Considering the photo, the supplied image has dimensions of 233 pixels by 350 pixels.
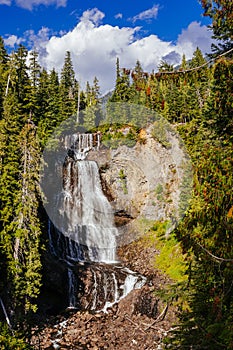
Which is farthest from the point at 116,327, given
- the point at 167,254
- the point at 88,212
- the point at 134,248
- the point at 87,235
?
the point at 88,212

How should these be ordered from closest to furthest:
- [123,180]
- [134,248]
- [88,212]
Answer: [134,248] → [88,212] → [123,180]

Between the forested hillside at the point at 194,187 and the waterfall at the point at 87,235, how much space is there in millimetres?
2736

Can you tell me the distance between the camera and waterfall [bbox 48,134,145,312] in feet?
72.5

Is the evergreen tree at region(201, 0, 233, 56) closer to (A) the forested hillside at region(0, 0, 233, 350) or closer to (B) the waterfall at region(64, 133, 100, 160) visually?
(A) the forested hillside at region(0, 0, 233, 350)

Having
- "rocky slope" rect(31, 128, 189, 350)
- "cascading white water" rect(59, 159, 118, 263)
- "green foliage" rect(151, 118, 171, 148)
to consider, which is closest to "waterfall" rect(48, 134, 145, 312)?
"cascading white water" rect(59, 159, 118, 263)

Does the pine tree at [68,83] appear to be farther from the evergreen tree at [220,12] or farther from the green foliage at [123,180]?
the evergreen tree at [220,12]

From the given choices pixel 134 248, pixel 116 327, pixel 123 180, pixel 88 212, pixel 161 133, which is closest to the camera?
pixel 116 327

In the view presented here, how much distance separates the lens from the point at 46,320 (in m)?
19.3

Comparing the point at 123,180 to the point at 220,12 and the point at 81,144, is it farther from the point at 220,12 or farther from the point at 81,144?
the point at 220,12

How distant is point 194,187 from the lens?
16.9 ft

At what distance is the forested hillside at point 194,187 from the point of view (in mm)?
4863

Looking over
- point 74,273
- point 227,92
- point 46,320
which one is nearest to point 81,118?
point 74,273

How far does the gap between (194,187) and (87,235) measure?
25825 millimetres

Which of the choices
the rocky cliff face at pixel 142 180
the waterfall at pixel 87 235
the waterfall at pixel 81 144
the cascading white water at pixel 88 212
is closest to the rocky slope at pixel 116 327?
the waterfall at pixel 87 235
